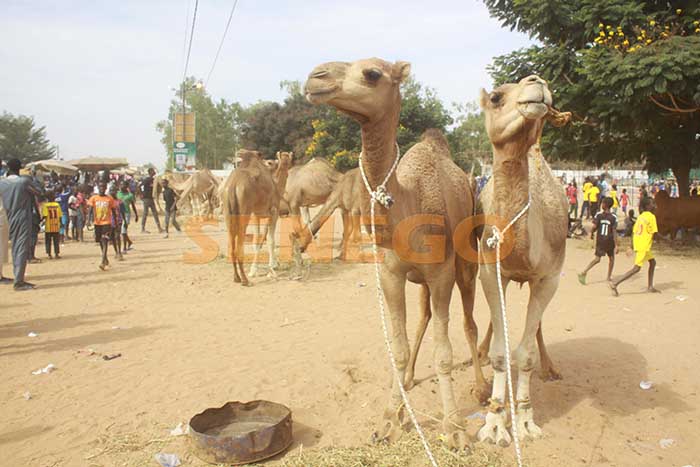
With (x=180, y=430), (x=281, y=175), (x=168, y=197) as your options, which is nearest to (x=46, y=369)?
(x=180, y=430)

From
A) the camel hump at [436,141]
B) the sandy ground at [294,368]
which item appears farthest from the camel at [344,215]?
the camel hump at [436,141]

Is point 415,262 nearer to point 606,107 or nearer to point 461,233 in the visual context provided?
point 461,233

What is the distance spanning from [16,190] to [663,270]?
13.1 meters

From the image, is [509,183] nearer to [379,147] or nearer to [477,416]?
[379,147]

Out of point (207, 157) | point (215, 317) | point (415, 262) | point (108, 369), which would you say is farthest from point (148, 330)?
point (207, 157)

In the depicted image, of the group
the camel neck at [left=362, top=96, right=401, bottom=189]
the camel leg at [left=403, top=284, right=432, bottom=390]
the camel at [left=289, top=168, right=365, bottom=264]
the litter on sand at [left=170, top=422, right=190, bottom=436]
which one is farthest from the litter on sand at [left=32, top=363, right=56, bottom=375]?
the camel at [left=289, top=168, right=365, bottom=264]

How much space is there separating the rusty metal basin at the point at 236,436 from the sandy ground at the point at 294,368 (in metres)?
0.22

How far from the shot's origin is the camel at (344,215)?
10625 mm

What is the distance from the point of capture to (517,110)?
10.8 feet

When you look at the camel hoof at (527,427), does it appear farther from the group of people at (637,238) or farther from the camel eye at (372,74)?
the group of people at (637,238)

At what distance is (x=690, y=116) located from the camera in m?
12.7

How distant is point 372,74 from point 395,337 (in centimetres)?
200

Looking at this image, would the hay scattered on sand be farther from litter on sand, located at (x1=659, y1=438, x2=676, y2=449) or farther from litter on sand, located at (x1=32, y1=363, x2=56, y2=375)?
litter on sand, located at (x1=32, y1=363, x2=56, y2=375)

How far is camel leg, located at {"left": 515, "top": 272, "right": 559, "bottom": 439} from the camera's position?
13.2 feet
